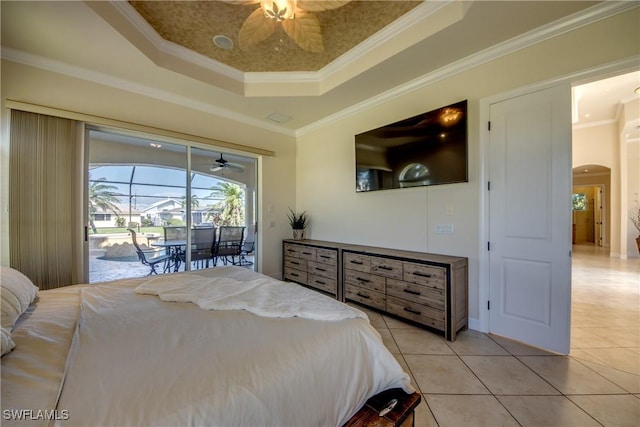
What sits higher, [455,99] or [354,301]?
[455,99]

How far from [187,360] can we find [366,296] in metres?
2.36

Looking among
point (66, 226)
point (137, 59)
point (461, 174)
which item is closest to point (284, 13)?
point (137, 59)

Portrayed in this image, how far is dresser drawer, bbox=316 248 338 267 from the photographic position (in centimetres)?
333

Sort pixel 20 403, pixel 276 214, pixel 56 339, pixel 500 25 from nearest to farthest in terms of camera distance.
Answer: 1. pixel 20 403
2. pixel 56 339
3. pixel 500 25
4. pixel 276 214

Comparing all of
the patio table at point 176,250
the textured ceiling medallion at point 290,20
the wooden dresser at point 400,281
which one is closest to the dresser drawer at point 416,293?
the wooden dresser at point 400,281

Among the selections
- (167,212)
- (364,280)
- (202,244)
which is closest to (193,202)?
(167,212)

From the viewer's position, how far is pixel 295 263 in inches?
155

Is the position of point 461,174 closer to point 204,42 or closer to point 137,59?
point 204,42

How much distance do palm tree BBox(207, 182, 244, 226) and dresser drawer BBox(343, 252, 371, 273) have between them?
6.30 feet

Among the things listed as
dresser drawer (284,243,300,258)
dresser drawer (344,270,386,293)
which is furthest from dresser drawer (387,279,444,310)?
dresser drawer (284,243,300,258)

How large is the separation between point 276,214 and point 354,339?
3326mm

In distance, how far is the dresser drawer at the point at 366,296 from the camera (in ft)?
9.08

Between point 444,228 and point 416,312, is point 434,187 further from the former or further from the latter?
point 416,312

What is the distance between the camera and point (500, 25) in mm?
2010
